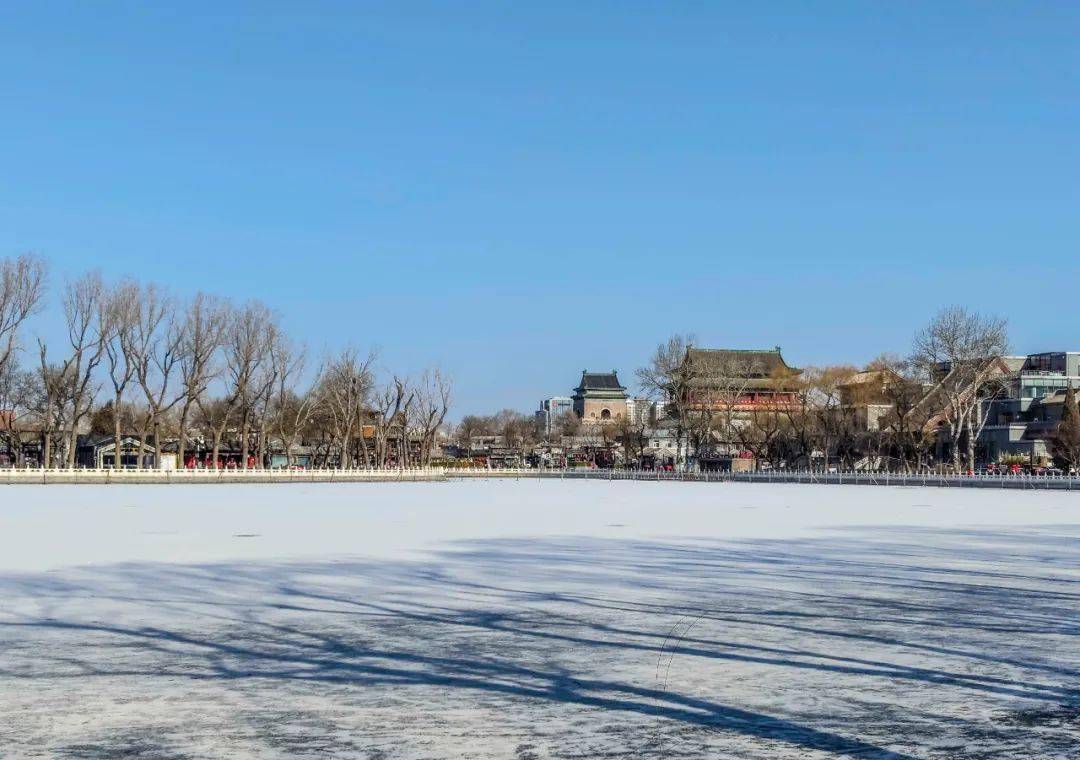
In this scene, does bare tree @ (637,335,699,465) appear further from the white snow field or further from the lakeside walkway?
the white snow field

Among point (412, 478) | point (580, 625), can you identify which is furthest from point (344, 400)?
point (580, 625)

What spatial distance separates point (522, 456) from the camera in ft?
→ 503

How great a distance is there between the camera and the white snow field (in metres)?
8.27

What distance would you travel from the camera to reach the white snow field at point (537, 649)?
827 centimetres

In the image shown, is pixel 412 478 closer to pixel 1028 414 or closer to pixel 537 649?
pixel 1028 414

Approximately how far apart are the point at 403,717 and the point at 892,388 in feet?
278

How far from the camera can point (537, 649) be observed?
1166cm

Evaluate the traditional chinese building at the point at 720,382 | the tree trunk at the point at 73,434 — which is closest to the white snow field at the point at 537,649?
the tree trunk at the point at 73,434

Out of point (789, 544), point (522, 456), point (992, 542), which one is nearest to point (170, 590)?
point (789, 544)

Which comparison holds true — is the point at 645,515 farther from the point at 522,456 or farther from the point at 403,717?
the point at 522,456

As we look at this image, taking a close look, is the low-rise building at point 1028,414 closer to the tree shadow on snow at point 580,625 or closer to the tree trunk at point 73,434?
the tree trunk at point 73,434

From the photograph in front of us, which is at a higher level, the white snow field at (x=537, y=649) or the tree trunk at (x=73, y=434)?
the tree trunk at (x=73, y=434)

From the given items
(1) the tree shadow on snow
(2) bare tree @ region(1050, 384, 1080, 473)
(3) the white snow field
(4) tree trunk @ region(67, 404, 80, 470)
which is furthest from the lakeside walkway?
(1) the tree shadow on snow

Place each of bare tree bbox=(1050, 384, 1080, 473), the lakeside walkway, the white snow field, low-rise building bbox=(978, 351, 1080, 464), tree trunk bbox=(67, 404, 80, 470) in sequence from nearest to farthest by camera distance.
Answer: the white snow field, the lakeside walkway, tree trunk bbox=(67, 404, 80, 470), bare tree bbox=(1050, 384, 1080, 473), low-rise building bbox=(978, 351, 1080, 464)
